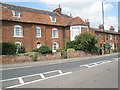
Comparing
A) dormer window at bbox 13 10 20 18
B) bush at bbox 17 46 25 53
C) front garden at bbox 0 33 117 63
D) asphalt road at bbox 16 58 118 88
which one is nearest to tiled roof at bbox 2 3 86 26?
dormer window at bbox 13 10 20 18

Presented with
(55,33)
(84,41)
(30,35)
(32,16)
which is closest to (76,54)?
(84,41)

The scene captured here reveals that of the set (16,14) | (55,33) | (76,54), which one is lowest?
(76,54)

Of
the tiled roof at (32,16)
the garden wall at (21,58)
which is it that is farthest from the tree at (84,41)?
the garden wall at (21,58)

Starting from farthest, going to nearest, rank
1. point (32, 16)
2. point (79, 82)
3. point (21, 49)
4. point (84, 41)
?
point (32, 16) → point (84, 41) → point (21, 49) → point (79, 82)

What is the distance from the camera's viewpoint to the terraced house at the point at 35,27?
22478 mm

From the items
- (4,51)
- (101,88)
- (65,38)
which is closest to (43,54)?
(4,51)

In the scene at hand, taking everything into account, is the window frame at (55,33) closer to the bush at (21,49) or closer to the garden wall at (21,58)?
the bush at (21,49)

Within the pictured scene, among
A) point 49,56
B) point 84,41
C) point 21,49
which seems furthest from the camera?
point 84,41

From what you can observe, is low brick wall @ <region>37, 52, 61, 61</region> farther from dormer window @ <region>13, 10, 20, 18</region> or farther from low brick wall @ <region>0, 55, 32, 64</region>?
dormer window @ <region>13, 10, 20, 18</region>

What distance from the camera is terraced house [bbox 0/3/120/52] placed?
22.5 m

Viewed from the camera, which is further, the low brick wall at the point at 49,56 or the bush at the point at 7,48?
the low brick wall at the point at 49,56

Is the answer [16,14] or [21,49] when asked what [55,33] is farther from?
[21,49]

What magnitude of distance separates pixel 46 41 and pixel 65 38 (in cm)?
547

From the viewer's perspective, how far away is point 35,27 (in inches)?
992
